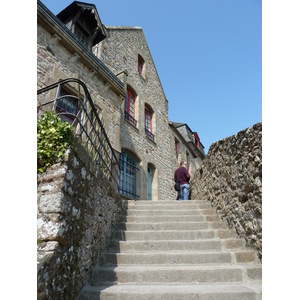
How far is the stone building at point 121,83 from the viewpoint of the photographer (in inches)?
206

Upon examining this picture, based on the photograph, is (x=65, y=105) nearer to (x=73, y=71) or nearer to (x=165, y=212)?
(x=73, y=71)

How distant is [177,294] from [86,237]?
Result: 1.13m

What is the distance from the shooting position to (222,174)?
4.20 meters

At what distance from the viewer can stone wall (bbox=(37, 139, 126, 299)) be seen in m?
1.84

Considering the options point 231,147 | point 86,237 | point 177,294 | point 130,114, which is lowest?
point 177,294

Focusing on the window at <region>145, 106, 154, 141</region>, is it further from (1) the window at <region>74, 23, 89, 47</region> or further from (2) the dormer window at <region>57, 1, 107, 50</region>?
(1) the window at <region>74, 23, 89, 47</region>

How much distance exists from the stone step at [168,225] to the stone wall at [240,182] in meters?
0.28

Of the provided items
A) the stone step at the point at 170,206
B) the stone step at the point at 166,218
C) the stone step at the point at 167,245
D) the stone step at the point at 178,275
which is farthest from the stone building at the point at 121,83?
the stone step at the point at 178,275

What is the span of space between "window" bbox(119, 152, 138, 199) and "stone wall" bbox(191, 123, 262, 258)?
3803 millimetres

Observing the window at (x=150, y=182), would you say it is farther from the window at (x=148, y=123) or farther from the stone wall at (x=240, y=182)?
the stone wall at (x=240, y=182)

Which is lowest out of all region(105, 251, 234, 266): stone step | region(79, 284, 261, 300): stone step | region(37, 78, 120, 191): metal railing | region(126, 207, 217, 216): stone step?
region(79, 284, 261, 300): stone step

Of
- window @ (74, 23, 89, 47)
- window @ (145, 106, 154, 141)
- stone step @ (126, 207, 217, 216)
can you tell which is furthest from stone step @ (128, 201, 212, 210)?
window @ (145, 106, 154, 141)

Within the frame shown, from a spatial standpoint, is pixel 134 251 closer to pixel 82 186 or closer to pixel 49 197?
pixel 82 186
